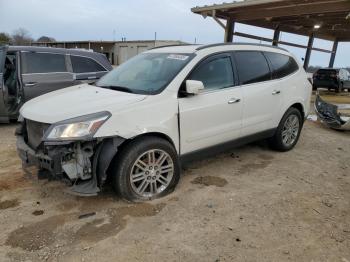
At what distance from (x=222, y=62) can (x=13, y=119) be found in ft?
16.0

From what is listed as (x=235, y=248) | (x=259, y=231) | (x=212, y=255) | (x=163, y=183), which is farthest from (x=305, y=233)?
(x=163, y=183)

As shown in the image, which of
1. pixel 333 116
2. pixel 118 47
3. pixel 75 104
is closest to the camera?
pixel 75 104

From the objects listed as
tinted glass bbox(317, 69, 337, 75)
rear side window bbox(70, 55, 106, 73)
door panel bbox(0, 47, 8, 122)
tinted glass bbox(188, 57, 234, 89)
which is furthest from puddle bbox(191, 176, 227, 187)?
tinted glass bbox(317, 69, 337, 75)

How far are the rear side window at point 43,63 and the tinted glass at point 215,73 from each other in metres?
4.13

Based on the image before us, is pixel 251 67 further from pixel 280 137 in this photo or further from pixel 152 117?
pixel 152 117

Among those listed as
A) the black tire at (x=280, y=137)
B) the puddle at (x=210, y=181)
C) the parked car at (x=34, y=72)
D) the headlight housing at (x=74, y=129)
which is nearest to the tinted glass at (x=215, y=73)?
the puddle at (x=210, y=181)

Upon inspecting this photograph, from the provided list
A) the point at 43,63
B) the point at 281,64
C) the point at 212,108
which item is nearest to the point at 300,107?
the point at 281,64

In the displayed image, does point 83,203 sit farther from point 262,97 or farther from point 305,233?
point 262,97

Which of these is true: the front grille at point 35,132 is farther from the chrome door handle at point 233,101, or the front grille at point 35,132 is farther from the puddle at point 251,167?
the puddle at point 251,167

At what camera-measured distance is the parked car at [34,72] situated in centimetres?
652

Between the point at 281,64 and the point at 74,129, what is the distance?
12.0ft

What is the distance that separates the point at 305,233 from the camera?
313 cm

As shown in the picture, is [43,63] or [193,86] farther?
[43,63]

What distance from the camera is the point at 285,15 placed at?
483 inches
